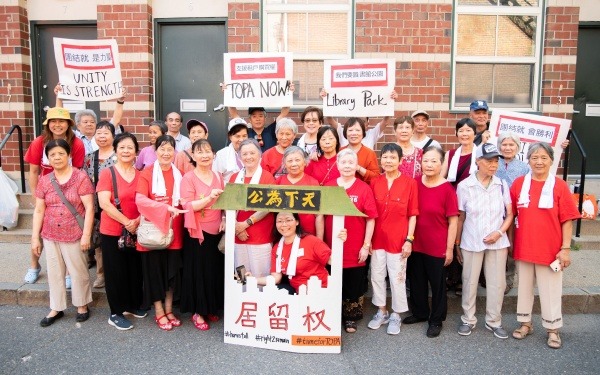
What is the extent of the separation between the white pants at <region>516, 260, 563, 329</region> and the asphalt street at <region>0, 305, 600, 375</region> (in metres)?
0.23

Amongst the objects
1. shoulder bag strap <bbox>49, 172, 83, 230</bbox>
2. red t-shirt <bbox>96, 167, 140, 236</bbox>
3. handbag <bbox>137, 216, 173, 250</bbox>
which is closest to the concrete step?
shoulder bag strap <bbox>49, 172, 83, 230</bbox>

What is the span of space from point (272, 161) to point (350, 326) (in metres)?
1.79

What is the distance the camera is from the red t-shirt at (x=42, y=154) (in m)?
4.79

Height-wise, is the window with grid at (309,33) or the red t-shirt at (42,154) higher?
the window with grid at (309,33)

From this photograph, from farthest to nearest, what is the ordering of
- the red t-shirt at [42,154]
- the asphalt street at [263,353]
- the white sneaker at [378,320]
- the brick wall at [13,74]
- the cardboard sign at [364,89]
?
the brick wall at [13,74] < the cardboard sign at [364,89] < the red t-shirt at [42,154] < the white sneaker at [378,320] < the asphalt street at [263,353]

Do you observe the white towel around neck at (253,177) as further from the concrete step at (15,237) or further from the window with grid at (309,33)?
the concrete step at (15,237)

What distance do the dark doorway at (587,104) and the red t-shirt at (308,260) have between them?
219 inches

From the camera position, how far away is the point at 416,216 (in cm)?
Answer: 434

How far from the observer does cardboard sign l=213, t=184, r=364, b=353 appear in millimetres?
3928

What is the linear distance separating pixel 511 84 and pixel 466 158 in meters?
3.32

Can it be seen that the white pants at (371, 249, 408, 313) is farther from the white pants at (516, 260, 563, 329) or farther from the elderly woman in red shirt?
the elderly woman in red shirt

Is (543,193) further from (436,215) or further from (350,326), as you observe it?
(350,326)

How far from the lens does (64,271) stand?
14.7ft

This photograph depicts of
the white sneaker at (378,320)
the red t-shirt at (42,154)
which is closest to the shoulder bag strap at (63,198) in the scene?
the red t-shirt at (42,154)
